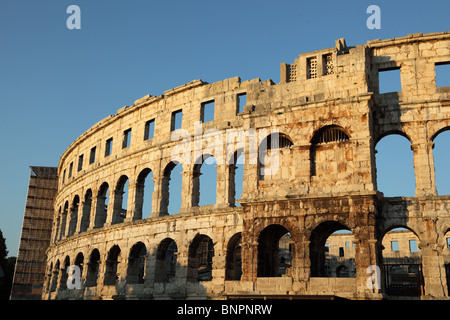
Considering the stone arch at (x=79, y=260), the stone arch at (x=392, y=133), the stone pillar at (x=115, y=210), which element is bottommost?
the stone arch at (x=79, y=260)

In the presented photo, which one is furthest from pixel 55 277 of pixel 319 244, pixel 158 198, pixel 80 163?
pixel 319 244

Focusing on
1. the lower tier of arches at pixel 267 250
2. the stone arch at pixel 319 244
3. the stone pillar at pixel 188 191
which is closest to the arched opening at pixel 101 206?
the lower tier of arches at pixel 267 250

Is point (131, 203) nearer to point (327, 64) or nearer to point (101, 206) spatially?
point (101, 206)

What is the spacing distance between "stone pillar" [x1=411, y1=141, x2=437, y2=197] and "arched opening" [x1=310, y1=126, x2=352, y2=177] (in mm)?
2909

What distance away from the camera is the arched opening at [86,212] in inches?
1259

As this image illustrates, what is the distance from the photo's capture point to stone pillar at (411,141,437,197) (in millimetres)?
18891

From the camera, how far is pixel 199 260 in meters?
32.0

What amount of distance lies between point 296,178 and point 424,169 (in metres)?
5.16

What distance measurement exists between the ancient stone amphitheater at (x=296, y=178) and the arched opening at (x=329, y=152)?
0.04 m

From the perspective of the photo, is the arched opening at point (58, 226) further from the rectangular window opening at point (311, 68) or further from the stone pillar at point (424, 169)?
the stone pillar at point (424, 169)

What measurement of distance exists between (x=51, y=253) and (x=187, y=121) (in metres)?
18.6

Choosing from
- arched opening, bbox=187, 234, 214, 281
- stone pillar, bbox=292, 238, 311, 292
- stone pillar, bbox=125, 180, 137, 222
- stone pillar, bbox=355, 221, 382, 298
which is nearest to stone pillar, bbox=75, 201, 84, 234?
stone pillar, bbox=125, 180, 137, 222

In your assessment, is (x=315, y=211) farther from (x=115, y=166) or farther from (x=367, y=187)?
(x=115, y=166)

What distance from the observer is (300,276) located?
17969mm
